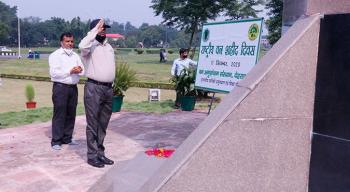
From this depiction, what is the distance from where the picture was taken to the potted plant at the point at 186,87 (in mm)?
9656

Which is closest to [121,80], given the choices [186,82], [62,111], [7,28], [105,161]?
[186,82]

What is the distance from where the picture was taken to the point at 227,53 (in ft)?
18.2

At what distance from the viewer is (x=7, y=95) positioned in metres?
13.9

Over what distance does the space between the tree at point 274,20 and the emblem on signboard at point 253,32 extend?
923 inches

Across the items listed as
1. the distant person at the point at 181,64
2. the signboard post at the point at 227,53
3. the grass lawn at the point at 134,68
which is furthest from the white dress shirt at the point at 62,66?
the grass lawn at the point at 134,68

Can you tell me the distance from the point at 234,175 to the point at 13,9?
453 ft

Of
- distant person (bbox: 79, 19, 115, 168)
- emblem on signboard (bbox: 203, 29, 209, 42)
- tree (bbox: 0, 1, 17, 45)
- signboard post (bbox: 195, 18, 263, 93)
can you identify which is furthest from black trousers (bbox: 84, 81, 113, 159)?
tree (bbox: 0, 1, 17, 45)

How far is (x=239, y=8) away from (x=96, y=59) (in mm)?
26579

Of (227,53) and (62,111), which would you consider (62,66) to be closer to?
(62,111)

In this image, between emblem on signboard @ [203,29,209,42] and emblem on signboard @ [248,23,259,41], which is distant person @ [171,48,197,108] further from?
emblem on signboard @ [248,23,259,41]

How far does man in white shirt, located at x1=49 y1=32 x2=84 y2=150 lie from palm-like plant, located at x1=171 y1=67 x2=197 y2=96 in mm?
3955

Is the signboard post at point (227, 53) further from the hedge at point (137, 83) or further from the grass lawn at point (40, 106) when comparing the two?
the hedge at point (137, 83)

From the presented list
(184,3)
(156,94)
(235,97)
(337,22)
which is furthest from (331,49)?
(184,3)

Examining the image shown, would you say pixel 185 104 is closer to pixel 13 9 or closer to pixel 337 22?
pixel 337 22
